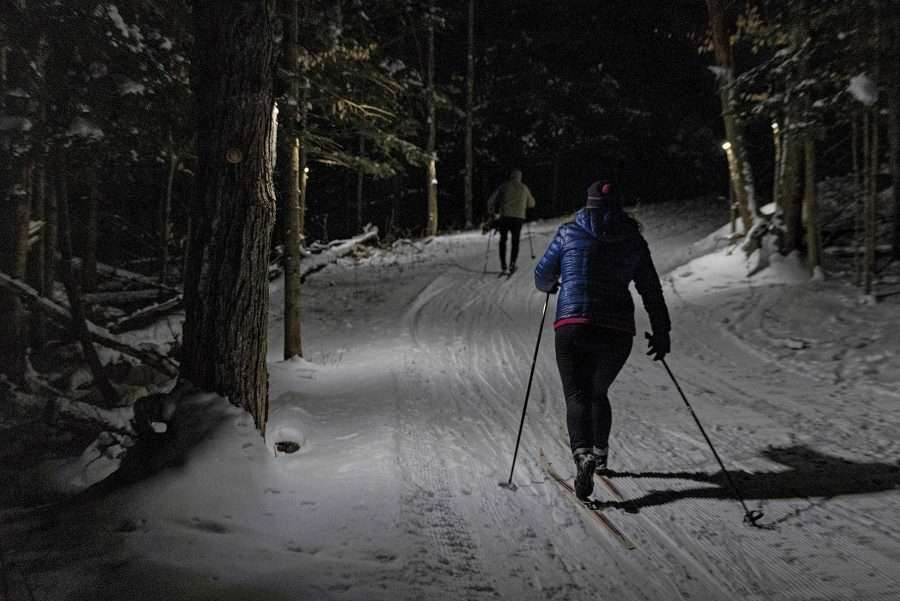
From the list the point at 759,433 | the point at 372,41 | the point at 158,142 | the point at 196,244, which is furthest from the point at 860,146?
the point at 196,244

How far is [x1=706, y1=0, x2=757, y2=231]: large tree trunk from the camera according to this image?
13883 millimetres

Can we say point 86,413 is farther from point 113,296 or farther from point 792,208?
point 792,208

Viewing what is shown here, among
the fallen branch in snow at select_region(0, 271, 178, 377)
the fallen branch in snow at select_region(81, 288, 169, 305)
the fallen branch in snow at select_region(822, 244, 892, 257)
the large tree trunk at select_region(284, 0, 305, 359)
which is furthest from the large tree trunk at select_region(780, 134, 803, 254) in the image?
the fallen branch in snow at select_region(81, 288, 169, 305)

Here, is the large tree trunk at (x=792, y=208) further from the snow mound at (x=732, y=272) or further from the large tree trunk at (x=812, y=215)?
the large tree trunk at (x=812, y=215)

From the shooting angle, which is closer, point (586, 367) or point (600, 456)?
point (586, 367)

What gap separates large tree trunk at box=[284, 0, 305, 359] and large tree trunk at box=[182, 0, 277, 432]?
3.67 meters

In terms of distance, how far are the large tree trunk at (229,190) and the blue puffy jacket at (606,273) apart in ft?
7.74

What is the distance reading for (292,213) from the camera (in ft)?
30.2

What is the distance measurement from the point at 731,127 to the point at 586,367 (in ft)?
40.1

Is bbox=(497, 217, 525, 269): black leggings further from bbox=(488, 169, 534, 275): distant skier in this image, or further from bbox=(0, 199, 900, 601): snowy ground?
bbox=(0, 199, 900, 601): snowy ground

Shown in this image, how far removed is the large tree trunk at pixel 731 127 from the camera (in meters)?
13.9

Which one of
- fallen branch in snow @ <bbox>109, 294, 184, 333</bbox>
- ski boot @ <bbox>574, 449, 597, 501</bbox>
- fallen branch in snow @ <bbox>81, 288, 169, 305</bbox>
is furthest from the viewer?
fallen branch in snow @ <bbox>81, 288, 169, 305</bbox>

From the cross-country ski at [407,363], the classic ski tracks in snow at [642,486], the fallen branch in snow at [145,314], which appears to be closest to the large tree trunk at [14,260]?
the cross-country ski at [407,363]

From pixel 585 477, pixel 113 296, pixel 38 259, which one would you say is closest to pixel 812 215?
pixel 585 477
